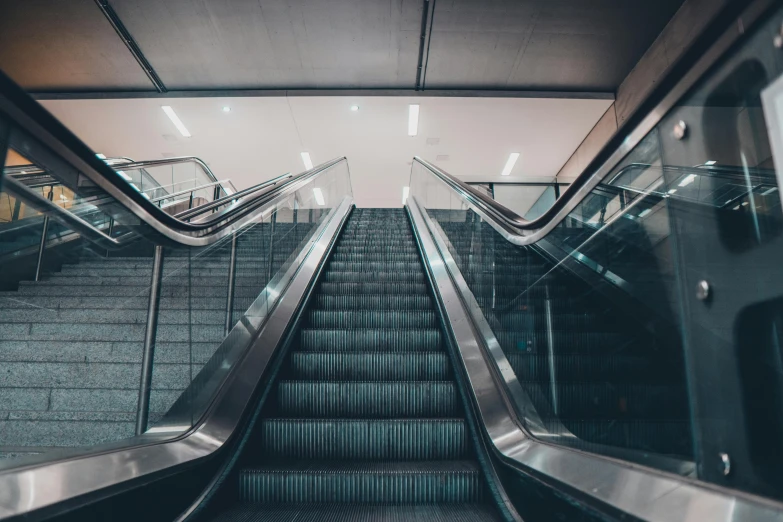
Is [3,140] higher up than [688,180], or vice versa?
[3,140]

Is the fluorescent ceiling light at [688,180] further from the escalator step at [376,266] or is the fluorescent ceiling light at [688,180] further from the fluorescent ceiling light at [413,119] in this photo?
the fluorescent ceiling light at [413,119]

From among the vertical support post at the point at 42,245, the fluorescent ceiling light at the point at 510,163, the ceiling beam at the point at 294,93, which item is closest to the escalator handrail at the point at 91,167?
the vertical support post at the point at 42,245

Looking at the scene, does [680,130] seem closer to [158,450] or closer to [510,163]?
[158,450]

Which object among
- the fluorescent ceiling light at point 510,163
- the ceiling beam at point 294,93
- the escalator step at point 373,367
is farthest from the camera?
the fluorescent ceiling light at point 510,163

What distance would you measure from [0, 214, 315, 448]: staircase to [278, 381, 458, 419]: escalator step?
560 mm

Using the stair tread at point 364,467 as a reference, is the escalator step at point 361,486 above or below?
below

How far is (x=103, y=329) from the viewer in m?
2.05

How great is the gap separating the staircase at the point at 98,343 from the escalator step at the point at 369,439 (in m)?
0.57

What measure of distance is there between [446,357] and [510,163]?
9.91 meters

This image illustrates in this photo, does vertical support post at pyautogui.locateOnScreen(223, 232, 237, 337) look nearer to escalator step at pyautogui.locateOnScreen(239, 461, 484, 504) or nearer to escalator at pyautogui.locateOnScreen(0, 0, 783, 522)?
escalator at pyautogui.locateOnScreen(0, 0, 783, 522)

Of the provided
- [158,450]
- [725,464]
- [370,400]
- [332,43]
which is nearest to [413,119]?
[332,43]

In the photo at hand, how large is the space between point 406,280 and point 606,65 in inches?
224

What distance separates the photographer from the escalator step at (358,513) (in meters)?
1.91

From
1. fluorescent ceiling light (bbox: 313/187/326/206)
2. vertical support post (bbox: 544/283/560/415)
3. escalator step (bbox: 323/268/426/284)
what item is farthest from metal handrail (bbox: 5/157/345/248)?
vertical support post (bbox: 544/283/560/415)
